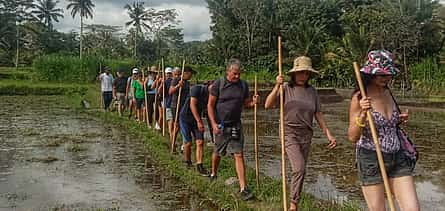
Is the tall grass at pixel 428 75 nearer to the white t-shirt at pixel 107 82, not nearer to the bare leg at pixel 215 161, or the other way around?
the white t-shirt at pixel 107 82

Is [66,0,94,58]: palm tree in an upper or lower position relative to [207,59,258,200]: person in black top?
upper

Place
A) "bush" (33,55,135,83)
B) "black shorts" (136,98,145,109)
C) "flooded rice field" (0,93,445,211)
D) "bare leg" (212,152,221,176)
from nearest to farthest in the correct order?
1. "flooded rice field" (0,93,445,211)
2. "bare leg" (212,152,221,176)
3. "black shorts" (136,98,145,109)
4. "bush" (33,55,135,83)

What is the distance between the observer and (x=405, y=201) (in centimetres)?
388

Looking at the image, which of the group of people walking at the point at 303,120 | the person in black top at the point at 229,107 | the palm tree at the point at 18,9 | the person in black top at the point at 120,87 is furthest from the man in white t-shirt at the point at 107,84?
the palm tree at the point at 18,9

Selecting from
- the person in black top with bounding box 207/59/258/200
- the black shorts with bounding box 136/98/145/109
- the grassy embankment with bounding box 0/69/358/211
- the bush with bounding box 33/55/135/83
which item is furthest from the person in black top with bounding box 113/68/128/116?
the bush with bounding box 33/55/135/83

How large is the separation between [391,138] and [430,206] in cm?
309

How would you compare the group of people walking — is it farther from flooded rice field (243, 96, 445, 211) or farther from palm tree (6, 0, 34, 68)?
palm tree (6, 0, 34, 68)

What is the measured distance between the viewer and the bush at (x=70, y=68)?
128ft

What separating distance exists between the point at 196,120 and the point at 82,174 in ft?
6.52

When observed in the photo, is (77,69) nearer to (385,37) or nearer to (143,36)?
(385,37)

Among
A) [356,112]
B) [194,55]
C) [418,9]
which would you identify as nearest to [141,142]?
[356,112]

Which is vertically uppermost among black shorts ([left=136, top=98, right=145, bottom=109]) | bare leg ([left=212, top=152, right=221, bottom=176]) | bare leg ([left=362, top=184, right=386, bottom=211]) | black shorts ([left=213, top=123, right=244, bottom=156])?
black shorts ([left=136, top=98, right=145, bottom=109])

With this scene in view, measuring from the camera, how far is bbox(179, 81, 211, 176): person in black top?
7.70m

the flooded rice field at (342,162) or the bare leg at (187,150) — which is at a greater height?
the bare leg at (187,150)
